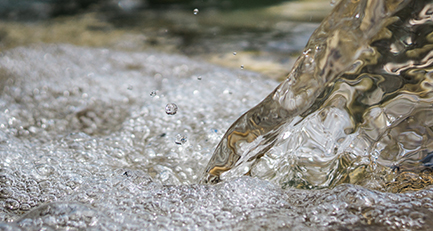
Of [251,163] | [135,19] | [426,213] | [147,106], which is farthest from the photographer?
[135,19]

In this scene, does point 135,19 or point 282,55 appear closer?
point 282,55

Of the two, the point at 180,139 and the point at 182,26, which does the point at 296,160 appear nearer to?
the point at 180,139

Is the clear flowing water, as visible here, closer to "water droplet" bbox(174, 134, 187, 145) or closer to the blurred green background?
"water droplet" bbox(174, 134, 187, 145)

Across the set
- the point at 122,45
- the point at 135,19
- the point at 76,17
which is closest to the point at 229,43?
the point at 122,45

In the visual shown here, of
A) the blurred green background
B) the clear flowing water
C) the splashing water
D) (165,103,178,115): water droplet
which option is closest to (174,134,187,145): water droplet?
the clear flowing water

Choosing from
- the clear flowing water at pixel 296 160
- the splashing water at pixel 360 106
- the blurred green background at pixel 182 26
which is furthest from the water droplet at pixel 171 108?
the blurred green background at pixel 182 26

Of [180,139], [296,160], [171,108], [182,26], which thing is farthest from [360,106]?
[182,26]

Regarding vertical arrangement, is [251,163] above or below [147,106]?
above

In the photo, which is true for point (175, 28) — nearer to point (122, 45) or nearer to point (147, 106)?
point (122, 45)

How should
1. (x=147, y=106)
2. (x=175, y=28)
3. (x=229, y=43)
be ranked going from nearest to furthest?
(x=147, y=106) → (x=229, y=43) → (x=175, y=28)
